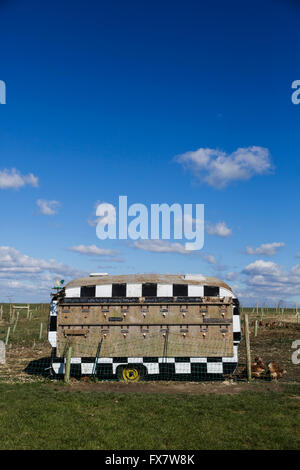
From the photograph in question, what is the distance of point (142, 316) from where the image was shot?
1302 cm

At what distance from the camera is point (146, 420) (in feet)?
26.9

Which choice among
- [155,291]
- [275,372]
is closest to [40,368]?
[155,291]

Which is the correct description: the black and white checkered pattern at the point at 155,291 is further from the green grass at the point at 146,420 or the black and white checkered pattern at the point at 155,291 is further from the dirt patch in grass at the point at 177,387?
the green grass at the point at 146,420

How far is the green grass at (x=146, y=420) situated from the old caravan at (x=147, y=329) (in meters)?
2.01

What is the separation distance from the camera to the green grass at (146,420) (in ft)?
22.8

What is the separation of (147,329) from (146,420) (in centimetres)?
482

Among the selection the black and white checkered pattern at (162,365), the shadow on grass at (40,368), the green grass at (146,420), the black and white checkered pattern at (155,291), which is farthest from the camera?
the shadow on grass at (40,368)

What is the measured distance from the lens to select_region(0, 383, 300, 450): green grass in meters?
6.95

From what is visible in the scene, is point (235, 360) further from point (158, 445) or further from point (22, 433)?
point (22, 433)

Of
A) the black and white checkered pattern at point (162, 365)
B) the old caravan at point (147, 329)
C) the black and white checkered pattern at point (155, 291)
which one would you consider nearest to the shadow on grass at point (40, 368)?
the black and white checkered pattern at point (162, 365)

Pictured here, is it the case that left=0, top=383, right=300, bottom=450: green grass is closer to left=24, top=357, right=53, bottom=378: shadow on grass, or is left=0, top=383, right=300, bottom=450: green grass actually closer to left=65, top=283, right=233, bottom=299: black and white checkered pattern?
left=24, top=357, right=53, bottom=378: shadow on grass

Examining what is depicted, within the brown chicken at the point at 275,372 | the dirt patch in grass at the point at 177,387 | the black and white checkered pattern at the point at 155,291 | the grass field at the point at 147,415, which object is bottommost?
the dirt patch in grass at the point at 177,387
